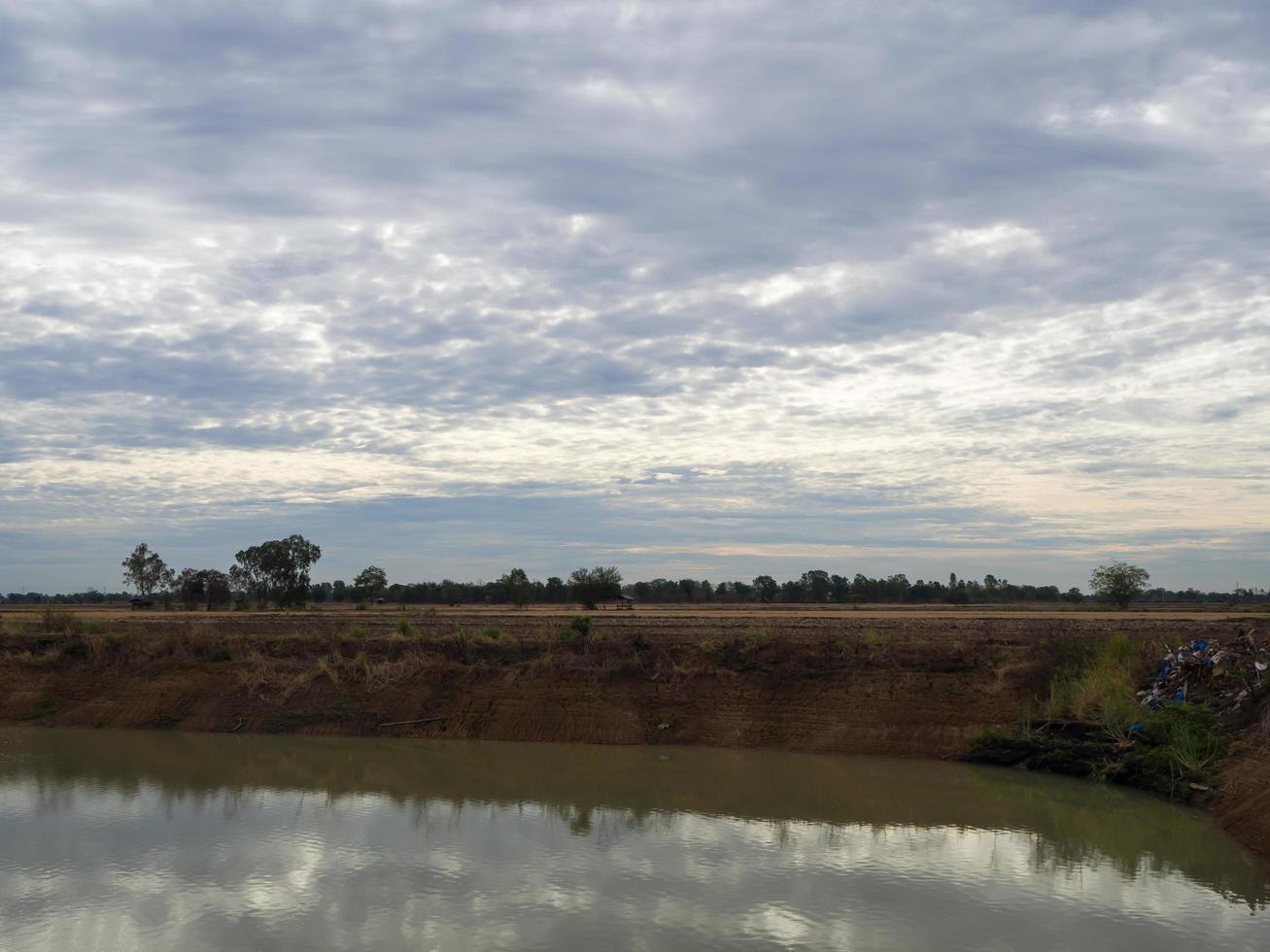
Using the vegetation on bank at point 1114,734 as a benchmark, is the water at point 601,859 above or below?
below

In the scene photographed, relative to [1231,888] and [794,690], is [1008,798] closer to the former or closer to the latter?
[1231,888]

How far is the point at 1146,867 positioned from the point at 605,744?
44.0ft

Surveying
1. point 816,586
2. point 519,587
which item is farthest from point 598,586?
point 816,586

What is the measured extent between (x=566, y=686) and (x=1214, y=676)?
15051mm

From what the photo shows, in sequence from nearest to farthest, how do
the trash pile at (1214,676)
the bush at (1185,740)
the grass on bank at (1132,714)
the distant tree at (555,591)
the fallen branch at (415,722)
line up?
the bush at (1185,740), the grass on bank at (1132,714), the trash pile at (1214,676), the fallen branch at (415,722), the distant tree at (555,591)

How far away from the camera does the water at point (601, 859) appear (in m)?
10.7

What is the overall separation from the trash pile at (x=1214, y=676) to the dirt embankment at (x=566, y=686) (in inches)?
114

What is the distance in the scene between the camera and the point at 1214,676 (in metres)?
Answer: 21.0

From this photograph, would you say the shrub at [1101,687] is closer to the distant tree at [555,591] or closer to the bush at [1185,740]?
the bush at [1185,740]

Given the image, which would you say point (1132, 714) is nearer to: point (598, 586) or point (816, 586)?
point (598, 586)

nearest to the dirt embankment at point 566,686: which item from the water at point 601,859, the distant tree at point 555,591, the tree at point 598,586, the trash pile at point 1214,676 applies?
the water at point 601,859

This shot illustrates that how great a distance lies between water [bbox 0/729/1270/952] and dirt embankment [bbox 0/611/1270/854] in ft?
8.24

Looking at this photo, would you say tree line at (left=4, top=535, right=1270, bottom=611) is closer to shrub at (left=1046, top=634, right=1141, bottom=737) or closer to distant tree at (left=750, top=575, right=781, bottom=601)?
distant tree at (left=750, top=575, right=781, bottom=601)

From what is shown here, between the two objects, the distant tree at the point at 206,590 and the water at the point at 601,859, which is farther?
the distant tree at the point at 206,590
